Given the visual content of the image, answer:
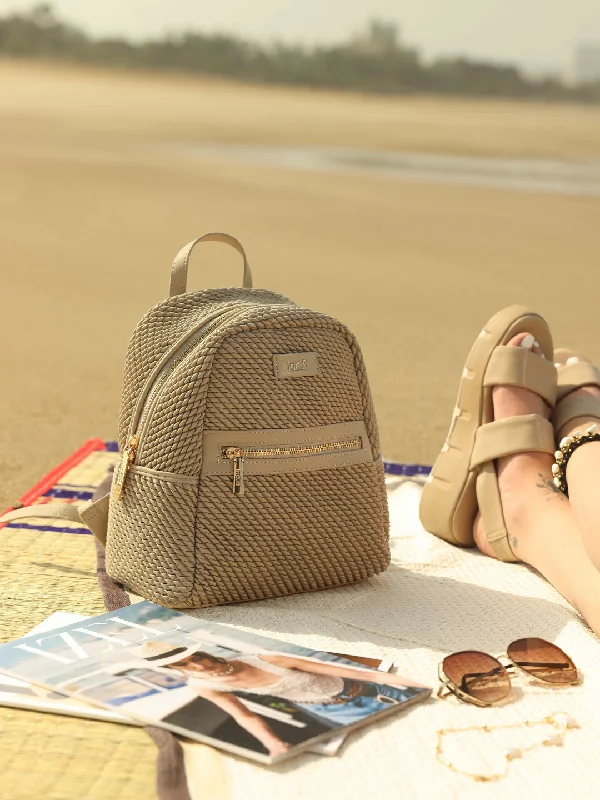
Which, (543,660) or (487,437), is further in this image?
(487,437)

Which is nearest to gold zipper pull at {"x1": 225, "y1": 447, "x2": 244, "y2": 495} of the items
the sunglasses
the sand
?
the sunglasses

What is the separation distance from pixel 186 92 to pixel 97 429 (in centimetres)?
1109

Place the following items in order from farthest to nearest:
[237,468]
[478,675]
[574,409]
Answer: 1. [574,409]
2. [237,468]
3. [478,675]

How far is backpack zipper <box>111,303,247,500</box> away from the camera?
1392 mm

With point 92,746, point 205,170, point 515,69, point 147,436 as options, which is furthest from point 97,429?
point 515,69

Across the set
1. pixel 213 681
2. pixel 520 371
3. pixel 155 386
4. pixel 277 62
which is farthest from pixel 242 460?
pixel 277 62

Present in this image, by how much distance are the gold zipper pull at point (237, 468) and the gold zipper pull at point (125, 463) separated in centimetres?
14

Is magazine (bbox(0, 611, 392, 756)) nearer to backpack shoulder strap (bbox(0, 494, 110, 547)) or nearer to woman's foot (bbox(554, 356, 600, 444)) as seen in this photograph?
backpack shoulder strap (bbox(0, 494, 110, 547))

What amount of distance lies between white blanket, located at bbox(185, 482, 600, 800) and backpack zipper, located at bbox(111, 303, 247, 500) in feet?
0.77

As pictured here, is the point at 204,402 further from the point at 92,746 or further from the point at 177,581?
the point at 92,746

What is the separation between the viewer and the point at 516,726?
1.09 metres

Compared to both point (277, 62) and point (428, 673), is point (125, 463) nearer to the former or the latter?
point (428, 673)

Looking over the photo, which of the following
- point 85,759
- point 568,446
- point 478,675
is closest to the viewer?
point 85,759

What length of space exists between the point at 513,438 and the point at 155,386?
590 millimetres
